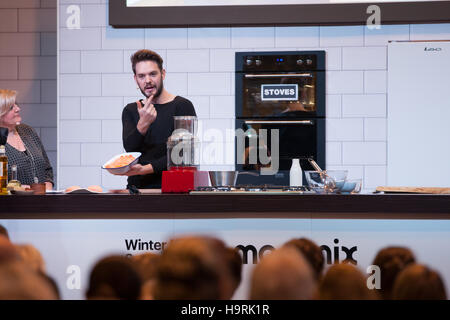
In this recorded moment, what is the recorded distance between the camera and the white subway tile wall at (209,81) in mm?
3492

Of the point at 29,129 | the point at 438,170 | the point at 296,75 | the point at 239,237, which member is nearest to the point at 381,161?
the point at 438,170

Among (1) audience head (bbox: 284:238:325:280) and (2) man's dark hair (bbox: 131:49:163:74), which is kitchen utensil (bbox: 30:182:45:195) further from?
(2) man's dark hair (bbox: 131:49:163:74)

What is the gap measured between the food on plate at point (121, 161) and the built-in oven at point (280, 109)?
1.34 metres

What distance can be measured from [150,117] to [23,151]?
797mm

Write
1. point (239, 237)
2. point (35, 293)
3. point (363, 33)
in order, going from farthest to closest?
point (363, 33) → point (239, 237) → point (35, 293)

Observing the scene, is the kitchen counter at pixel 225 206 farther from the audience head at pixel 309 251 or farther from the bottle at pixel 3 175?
the audience head at pixel 309 251

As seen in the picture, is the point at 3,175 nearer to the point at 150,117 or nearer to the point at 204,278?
the point at 150,117

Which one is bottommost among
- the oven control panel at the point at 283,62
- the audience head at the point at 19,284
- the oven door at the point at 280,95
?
the audience head at the point at 19,284

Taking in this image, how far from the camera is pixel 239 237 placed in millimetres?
1721

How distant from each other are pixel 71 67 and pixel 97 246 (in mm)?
2214

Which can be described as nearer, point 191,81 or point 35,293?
point 35,293

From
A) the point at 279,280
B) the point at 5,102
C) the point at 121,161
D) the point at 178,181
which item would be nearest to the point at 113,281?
the point at 279,280

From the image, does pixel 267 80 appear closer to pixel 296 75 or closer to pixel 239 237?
pixel 296 75

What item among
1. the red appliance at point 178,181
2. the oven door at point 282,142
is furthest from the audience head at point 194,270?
the oven door at point 282,142
